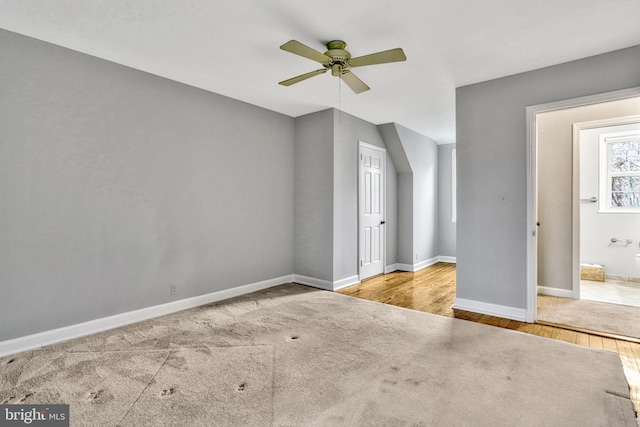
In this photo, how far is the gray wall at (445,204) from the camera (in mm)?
6816

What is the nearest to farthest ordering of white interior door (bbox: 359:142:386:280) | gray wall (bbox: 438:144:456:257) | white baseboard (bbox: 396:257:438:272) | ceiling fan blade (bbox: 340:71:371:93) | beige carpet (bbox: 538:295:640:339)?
ceiling fan blade (bbox: 340:71:371:93) → beige carpet (bbox: 538:295:640:339) → white interior door (bbox: 359:142:386:280) → white baseboard (bbox: 396:257:438:272) → gray wall (bbox: 438:144:456:257)

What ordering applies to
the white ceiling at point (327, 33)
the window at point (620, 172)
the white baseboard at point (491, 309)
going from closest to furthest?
the white ceiling at point (327, 33)
the white baseboard at point (491, 309)
the window at point (620, 172)

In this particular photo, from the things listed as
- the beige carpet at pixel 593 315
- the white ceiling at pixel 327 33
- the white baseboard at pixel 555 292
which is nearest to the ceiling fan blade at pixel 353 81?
the white ceiling at pixel 327 33

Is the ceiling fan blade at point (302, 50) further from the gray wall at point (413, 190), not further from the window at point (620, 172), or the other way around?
the window at point (620, 172)

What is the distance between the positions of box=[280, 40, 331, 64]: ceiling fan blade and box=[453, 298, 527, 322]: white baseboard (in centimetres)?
304

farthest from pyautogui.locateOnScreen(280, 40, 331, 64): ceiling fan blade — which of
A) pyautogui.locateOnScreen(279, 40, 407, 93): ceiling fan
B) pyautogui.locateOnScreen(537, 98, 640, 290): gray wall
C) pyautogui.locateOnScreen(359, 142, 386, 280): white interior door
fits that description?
pyautogui.locateOnScreen(537, 98, 640, 290): gray wall

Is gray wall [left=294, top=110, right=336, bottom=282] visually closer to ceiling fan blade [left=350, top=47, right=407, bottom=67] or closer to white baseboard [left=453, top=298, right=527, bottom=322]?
white baseboard [left=453, top=298, right=527, bottom=322]

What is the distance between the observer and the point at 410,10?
7.65 ft

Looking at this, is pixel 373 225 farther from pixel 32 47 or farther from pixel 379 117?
pixel 32 47

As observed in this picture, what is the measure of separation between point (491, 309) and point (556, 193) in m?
2.05

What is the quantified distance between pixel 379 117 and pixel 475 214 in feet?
7.43

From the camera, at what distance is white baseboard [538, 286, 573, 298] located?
4.23 meters

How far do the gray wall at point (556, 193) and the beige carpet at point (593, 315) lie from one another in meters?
0.44

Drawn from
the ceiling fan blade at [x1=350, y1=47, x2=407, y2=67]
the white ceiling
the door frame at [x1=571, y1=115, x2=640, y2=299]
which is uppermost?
the white ceiling
